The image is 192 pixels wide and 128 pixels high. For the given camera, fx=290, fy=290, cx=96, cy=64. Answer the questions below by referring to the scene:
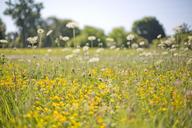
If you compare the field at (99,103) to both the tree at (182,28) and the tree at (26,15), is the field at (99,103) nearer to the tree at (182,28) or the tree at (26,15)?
the tree at (182,28)

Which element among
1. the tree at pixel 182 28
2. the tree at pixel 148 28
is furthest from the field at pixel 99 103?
the tree at pixel 148 28

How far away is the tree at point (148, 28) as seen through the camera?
71188mm

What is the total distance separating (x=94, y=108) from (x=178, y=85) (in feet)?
4.26

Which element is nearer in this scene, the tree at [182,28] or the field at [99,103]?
the field at [99,103]

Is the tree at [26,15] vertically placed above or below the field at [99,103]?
above

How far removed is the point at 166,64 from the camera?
6.77 meters

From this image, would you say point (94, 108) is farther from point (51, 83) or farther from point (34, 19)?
point (34, 19)

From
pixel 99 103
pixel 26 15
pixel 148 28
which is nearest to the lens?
pixel 99 103

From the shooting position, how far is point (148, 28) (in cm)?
7094

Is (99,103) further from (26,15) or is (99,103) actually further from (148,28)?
(148,28)

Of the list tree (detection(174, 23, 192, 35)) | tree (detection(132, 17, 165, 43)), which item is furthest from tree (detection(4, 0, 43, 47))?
tree (detection(174, 23, 192, 35))

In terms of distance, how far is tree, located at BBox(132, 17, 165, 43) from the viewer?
7119 centimetres

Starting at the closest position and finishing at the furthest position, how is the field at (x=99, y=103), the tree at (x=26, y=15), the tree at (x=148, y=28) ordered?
the field at (x=99, y=103)
the tree at (x=26, y=15)
the tree at (x=148, y=28)

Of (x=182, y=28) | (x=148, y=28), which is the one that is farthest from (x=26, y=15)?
(x=182, y=28)
